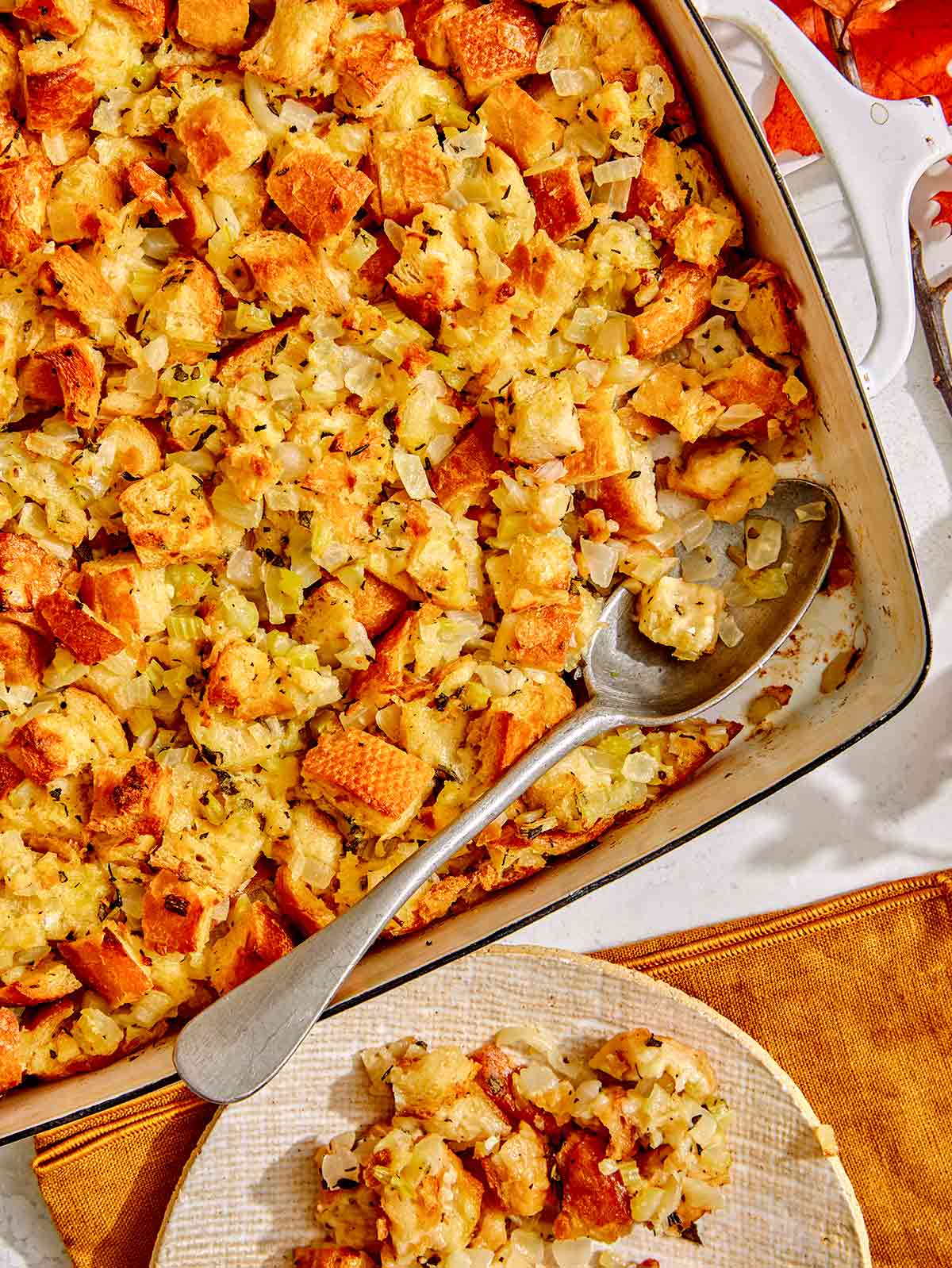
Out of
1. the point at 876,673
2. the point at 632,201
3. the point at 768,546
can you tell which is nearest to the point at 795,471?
the point at 768,546

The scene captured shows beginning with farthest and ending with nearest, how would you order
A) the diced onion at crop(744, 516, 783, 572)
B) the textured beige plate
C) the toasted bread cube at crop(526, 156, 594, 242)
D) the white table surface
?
the white table surface → the textured beige plate → the diced onion at crop(744, 516, 783, 572) → the toasted bread cube at crop(526, 156, 594, 242)

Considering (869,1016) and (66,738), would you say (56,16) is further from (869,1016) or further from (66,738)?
(869,1016)

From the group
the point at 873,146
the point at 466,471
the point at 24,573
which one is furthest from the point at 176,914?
the point at 873,146

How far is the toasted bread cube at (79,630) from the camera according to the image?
1.91 m

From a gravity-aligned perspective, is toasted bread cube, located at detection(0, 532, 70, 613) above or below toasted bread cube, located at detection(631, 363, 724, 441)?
below

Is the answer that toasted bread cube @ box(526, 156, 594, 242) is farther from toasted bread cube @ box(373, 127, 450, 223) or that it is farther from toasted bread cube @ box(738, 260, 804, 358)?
toasted bread cube @ box(738, 260, 804, 358)

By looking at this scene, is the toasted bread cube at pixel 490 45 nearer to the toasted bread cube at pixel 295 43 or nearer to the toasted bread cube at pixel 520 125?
the toasted bread cube at pixel 520 125

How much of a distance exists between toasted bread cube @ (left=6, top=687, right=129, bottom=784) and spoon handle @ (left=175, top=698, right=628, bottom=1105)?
46 cm

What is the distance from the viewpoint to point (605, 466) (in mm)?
1937

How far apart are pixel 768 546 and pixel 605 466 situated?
0.36m

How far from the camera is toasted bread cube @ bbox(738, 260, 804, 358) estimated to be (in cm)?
201

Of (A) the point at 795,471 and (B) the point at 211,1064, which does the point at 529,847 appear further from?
(A) the point at 795,471

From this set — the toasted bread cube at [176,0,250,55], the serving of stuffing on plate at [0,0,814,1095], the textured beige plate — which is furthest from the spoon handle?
the toasted bread cube at [176,0,250,55]

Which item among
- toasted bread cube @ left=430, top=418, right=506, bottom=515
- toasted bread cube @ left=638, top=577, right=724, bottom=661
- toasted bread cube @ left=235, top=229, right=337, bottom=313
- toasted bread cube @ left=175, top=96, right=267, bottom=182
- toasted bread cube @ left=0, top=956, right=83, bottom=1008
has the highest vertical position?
toasted bread cube @ left=175, top=96, right=267, bottom=182
